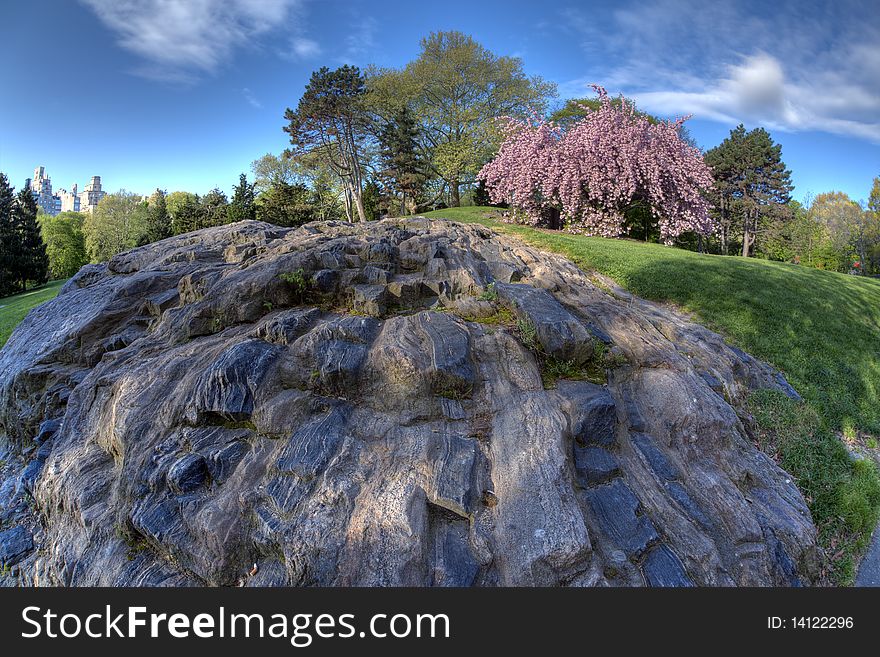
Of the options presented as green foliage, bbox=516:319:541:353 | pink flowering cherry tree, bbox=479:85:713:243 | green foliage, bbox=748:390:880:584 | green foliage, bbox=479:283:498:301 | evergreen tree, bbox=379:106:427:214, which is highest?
evergreen tree, bbox=379:106:427:214

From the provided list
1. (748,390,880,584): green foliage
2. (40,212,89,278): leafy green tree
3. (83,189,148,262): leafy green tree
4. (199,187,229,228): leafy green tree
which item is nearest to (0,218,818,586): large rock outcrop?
(748,390,880,584): green foliage

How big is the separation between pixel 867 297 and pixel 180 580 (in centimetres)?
2081

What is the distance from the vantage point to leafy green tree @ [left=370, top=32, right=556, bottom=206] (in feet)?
105

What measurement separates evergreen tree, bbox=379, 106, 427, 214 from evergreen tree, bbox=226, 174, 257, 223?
983 centimetres

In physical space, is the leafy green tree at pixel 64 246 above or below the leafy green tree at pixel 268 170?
below

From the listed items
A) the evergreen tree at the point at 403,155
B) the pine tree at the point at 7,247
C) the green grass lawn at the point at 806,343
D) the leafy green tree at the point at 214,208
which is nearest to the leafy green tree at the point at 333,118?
the evergreen tree at the point at 403,155

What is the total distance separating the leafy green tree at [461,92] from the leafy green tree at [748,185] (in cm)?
1834

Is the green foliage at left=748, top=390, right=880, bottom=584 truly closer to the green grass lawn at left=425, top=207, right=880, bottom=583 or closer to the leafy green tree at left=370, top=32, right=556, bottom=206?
the green grass lawn at left=425, top=207, right=880, bottom=583

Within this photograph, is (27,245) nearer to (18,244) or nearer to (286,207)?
(18,244)

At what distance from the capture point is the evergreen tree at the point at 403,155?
100 feet

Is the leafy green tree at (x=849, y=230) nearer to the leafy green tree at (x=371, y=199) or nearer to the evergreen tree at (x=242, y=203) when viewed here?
the leafy green tree at (x=371, y=199)

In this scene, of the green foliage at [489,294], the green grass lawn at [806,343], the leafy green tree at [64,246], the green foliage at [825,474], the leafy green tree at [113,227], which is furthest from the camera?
the leafy green tree at [64,246]

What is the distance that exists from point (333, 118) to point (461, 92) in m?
11.0

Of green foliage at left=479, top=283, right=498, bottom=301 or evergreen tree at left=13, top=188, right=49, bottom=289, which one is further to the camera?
evergreen tree at left=13, top=188, right=49, bottom=289
